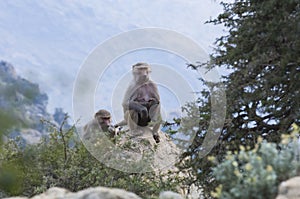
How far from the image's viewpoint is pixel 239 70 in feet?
34.8

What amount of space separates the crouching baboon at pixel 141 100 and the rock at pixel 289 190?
27.9 feet

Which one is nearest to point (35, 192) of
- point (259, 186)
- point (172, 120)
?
point (172, 120)

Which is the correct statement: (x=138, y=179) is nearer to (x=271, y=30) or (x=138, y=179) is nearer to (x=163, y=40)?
(x=163, y=40)

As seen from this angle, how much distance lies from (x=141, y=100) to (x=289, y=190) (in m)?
→ 8.85

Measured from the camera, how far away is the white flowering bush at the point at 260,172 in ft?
19.4

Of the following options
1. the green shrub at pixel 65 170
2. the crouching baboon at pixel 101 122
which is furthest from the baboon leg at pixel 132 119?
the green shrub at pixel 65 170

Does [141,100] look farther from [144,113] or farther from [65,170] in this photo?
[65,170]

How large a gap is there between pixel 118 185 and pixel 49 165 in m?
2.42

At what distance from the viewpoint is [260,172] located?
5.91 meters

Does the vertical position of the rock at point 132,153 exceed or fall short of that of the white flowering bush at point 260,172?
it exceeds it

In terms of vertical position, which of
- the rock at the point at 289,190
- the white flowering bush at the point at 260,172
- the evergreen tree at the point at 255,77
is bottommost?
the rock at the point at 289,190

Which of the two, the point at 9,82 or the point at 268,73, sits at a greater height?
the point at 268,73

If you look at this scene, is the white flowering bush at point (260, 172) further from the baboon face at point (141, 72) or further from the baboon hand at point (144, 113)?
the baboon face at point (141, 72)

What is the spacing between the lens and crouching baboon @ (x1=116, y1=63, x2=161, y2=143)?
14.3 meters
